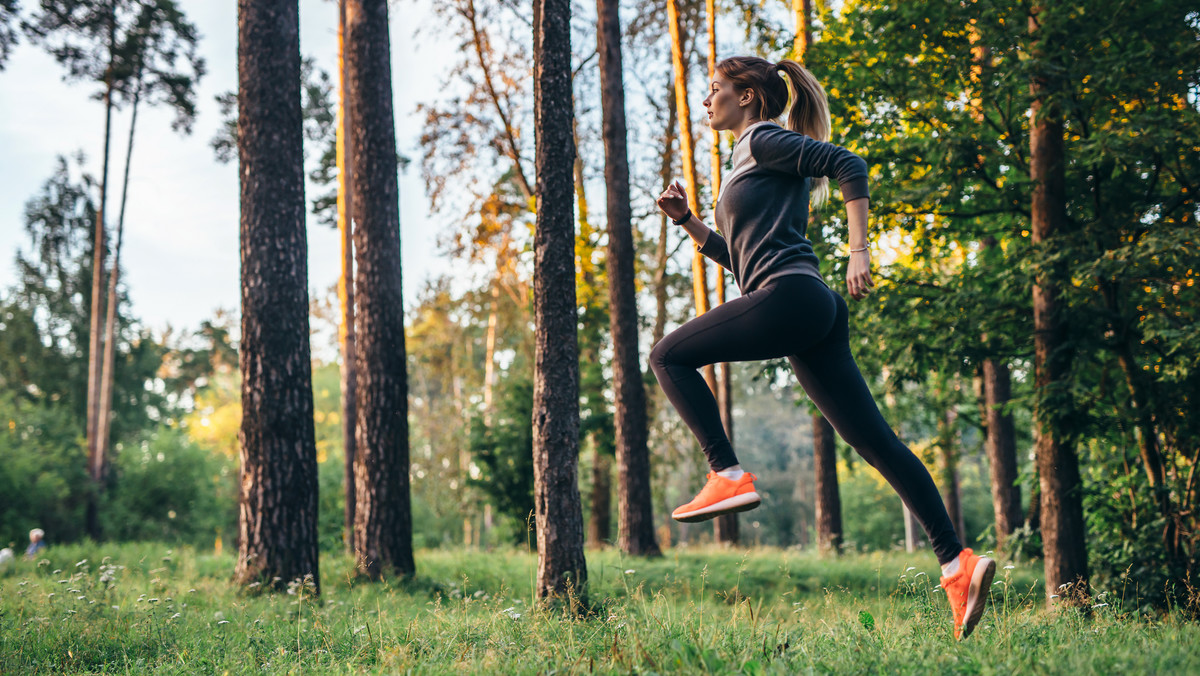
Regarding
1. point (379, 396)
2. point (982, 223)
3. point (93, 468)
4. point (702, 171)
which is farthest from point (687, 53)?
point (93, 468)

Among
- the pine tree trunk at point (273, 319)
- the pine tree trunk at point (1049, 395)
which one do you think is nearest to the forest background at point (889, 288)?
the pine tree trunk at point (1049, 395)

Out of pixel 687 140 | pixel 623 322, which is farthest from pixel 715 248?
pixel 687 140

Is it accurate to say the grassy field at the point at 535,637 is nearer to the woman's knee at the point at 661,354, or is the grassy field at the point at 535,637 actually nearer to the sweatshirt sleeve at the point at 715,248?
the woman's knee at the point at 661,354

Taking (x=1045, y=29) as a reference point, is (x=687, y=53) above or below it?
above

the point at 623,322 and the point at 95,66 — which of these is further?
the point at 95,66

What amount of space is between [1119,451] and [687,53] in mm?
11128

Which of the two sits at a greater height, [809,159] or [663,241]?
[663,241]

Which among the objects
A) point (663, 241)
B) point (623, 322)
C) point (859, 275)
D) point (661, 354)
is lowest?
point (661, 354)

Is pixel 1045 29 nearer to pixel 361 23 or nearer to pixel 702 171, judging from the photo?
pixel 361 23

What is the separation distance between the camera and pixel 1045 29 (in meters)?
8.30

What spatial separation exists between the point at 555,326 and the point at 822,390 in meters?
3.66

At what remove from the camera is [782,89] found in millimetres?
3486

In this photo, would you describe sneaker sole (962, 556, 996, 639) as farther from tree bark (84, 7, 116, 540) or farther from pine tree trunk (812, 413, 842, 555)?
tree bark (84, 7, 116, 540)

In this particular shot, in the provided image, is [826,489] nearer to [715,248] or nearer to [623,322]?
[623,322]
